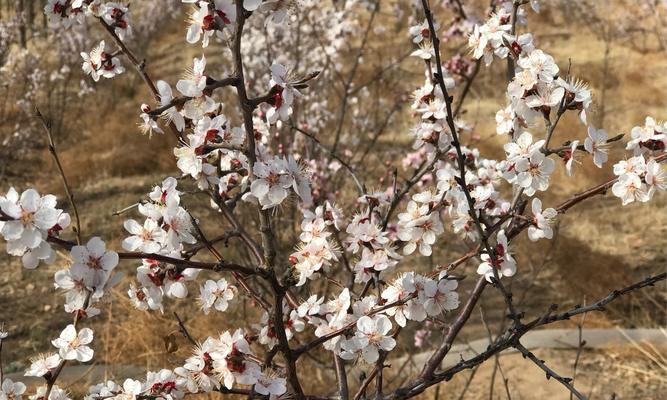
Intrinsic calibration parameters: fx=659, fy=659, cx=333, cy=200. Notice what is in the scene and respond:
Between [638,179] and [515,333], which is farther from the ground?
[638,179]

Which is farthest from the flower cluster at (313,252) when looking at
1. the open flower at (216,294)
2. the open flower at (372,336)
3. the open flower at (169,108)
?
the open flower at (169,108)

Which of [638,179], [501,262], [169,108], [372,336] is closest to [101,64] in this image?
[169,108]

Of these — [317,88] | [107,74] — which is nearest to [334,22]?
[317,88]

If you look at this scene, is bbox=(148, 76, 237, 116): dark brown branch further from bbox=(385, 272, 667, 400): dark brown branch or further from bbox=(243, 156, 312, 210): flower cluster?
bbox=(385, 272, 667, 400): dark brown branch

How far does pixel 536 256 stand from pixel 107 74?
15.5 ft

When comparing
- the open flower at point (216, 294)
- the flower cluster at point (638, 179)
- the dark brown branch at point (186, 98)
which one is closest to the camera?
the dark brown branch at point (186, 98)

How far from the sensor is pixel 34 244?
101 cm

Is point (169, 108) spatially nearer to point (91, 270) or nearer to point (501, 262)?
point (91, 270)

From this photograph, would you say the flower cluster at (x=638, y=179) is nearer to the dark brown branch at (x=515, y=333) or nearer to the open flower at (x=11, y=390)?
the dark brown branch at (x=515, y=333)

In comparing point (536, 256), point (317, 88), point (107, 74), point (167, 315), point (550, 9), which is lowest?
point (550, 9)

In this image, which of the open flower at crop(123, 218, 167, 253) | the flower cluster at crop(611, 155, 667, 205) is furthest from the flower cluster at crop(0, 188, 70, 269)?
the flower cluster at crop(611, 155, 667, 205)

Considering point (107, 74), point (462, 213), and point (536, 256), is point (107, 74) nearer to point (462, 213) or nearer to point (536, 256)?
point (462, 213)

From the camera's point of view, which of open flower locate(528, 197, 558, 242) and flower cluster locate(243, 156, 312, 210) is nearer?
flower cluster locate(243, 156, 312, 210)

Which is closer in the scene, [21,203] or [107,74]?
[21,203]
